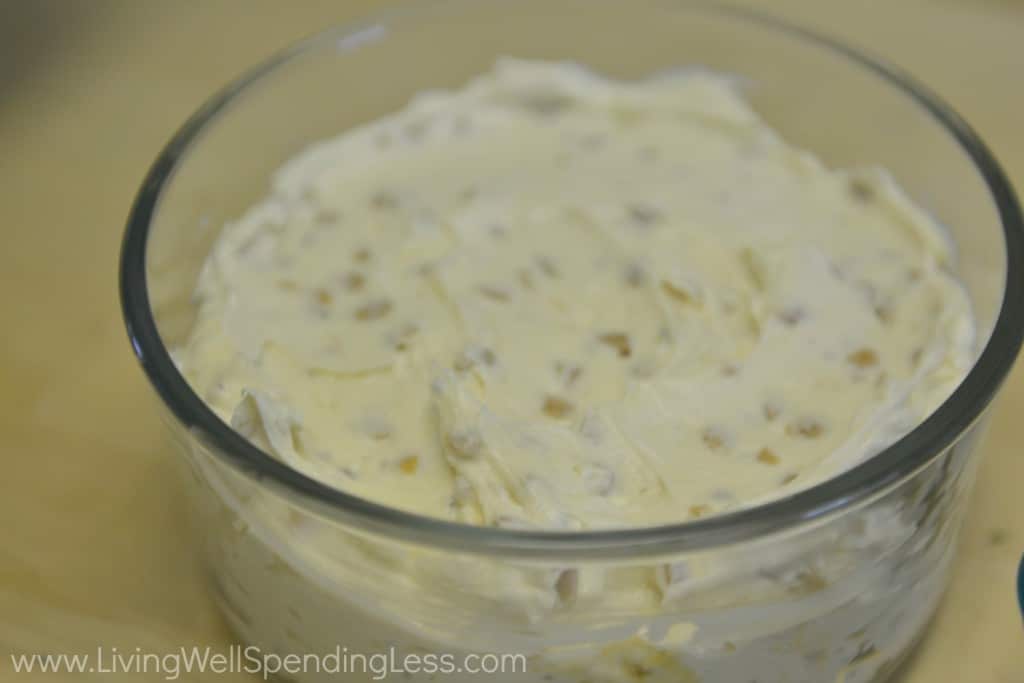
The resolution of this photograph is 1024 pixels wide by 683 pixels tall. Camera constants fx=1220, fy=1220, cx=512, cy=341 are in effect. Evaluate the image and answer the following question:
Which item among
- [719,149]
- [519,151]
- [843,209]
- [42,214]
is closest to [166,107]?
[42,214]

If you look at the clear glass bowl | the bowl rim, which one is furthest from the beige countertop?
the bowl rim

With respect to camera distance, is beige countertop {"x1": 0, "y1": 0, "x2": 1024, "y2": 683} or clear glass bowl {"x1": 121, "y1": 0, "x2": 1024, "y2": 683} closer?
clear glass bowl {"x1": 121, "y1": 0, "x2": 1024, "y2": 683}

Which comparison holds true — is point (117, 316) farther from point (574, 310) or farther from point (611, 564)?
point (611, 564)

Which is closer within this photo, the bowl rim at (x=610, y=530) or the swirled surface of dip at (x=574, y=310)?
the bowl rim at (x=610, y=530)

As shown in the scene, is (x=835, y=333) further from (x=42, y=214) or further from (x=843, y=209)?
(x=42, y=214)

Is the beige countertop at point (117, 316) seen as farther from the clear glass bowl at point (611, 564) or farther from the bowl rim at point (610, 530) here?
the bowl rim at point (610, 530)

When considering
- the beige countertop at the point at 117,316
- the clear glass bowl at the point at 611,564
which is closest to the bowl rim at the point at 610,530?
the clear glass bowl at the point at 611,564

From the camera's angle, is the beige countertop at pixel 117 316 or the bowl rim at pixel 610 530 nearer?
the bowl rim at pixel 610 530

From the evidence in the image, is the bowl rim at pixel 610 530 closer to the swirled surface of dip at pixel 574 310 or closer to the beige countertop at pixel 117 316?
the swirled surface of dip at pixel 574 310

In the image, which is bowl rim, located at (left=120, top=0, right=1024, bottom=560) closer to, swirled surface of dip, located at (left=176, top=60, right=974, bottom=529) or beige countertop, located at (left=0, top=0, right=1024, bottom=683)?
swirled surface of dip, located at (left=176, top=60, right=974, bottom=529)
